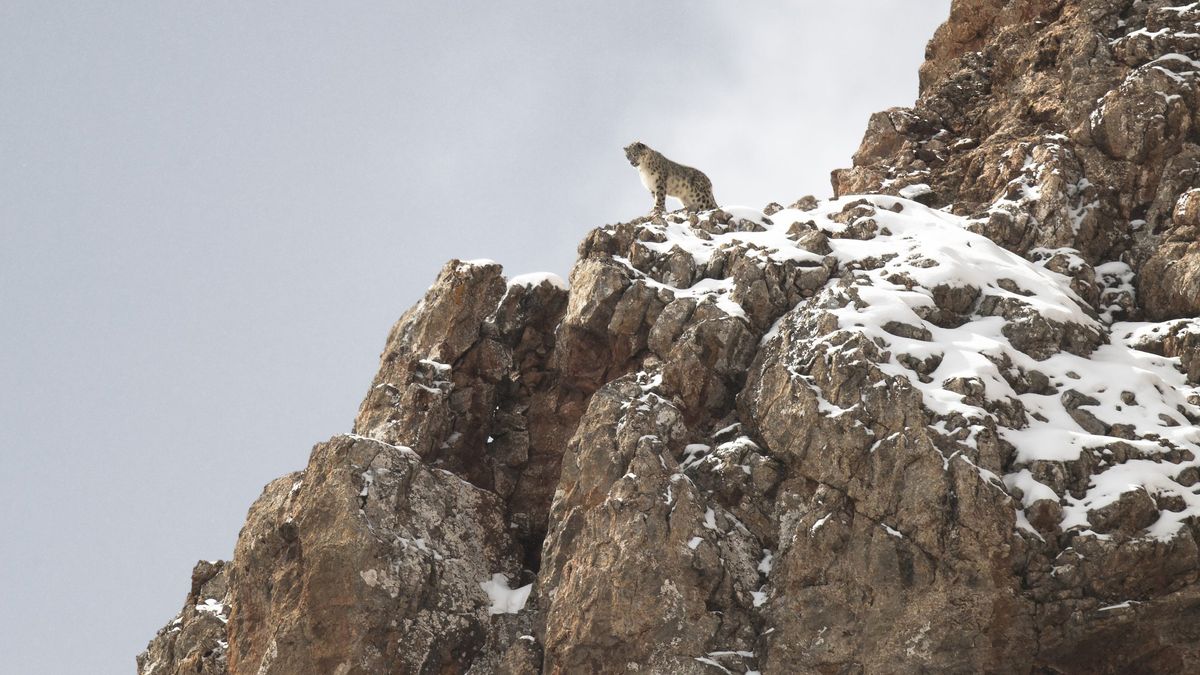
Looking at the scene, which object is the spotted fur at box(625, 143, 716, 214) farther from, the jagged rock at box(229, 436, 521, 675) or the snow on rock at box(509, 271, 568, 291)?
the jagged rock at box(229, 436, 521, 675)

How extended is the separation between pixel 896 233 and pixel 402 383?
11049 millimetres

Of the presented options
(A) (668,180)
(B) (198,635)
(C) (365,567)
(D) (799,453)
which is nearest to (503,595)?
(C) (365,567)

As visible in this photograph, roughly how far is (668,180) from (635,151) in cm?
120

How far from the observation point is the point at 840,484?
19.1m

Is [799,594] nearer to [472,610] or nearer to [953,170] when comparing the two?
[472,610]

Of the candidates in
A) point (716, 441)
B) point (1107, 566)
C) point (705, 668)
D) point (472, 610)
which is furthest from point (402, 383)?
point (1107, 566)

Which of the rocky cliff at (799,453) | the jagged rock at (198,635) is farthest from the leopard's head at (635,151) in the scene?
the jagged rock at (198,635)

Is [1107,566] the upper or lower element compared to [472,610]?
lower

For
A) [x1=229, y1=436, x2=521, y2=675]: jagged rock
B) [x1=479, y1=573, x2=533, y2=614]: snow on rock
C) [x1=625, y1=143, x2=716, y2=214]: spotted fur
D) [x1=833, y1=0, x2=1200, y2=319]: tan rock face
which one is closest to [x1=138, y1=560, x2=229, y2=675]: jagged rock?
[x1=229, y1=436, x2=521, y2=675]: jagged rock

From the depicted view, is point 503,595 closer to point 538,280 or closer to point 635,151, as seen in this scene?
point 538,280

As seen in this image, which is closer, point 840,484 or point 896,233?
point 840,484

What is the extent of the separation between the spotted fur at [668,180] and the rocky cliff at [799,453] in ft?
9.27

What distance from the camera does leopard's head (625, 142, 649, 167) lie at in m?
30.2

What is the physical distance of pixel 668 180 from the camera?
29.9 m
